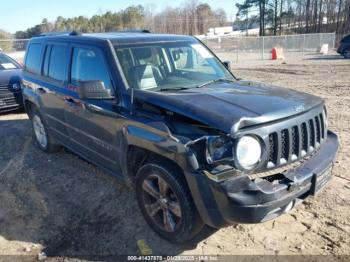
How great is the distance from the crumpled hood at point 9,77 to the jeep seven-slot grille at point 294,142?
26.6 ft

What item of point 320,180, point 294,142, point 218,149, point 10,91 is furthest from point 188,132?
point 10,91

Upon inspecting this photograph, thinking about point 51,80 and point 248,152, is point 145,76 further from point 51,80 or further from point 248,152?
point 51,80

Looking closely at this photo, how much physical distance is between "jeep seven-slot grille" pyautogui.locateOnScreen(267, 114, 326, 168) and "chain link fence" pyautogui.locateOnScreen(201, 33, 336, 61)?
84.4 ft

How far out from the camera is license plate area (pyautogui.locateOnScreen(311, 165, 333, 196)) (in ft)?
10.5

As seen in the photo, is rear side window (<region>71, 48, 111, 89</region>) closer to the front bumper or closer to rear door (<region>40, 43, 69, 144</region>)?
rear door (<region>40, 43, 69, 144</region>)

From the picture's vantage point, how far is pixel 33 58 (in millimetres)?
6230

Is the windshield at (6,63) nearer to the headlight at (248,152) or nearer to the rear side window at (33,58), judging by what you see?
the rear side window at (33,58)

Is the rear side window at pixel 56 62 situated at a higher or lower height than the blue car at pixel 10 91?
higher

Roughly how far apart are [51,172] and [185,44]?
2775mm

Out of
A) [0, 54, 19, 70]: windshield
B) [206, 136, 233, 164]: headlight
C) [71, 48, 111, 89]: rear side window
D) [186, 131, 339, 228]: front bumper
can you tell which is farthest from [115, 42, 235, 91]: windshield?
[0, 54, 19, 70]: windshield

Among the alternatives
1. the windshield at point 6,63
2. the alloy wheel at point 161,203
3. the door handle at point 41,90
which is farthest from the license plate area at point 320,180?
the windshield at point 6,63

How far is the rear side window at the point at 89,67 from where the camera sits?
404 cm

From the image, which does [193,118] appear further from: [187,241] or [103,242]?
[103,242]

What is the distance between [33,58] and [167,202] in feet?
13.5
